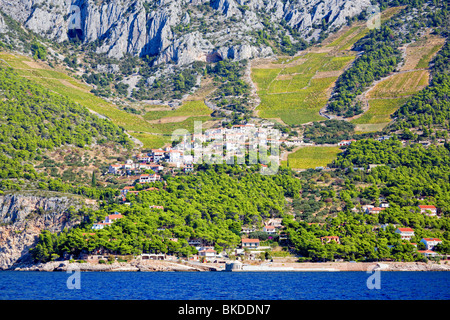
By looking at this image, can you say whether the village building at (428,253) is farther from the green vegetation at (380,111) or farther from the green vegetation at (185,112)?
the green vegetation at (185,112)

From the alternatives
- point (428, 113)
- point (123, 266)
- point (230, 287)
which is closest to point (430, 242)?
point (230, 287)

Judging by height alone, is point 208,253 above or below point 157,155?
below

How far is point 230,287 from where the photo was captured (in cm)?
5006

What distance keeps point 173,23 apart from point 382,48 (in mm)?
61094

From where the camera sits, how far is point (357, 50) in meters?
155

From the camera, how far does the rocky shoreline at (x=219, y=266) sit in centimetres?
6988

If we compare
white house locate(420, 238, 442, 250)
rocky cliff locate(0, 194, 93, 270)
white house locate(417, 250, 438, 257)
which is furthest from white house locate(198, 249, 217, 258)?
white house locate(420, 238, 442, 250)

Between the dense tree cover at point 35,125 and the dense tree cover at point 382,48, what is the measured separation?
51.4 m

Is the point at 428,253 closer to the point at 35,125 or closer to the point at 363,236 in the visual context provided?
the point at 363,236

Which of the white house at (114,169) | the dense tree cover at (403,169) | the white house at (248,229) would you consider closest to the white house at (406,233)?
the dense tree cover at (403,169)

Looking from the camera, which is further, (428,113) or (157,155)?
(428,113)

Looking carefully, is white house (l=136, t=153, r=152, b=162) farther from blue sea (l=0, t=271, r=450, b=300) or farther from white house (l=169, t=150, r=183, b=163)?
blue sea (l=0, t=271, r=450, b=300)

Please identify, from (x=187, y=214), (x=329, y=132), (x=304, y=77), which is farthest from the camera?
(x=304, y=77)

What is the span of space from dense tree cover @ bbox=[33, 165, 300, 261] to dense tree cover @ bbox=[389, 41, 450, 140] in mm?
30594
